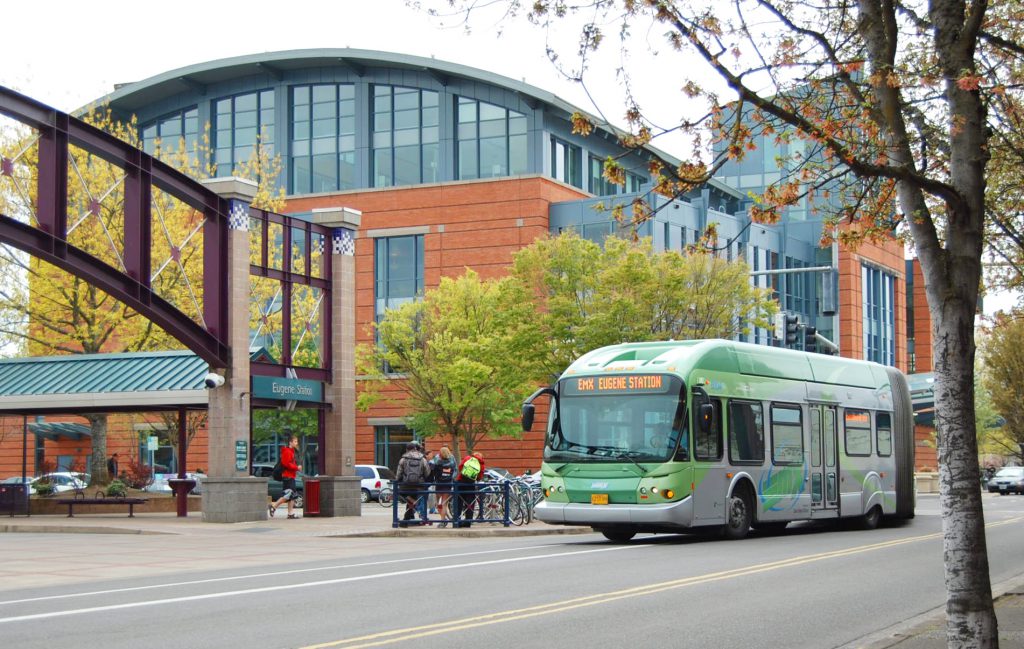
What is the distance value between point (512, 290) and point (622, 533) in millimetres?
23338

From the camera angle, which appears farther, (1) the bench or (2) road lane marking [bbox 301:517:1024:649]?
(1) the bench

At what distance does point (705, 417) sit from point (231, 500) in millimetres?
11021

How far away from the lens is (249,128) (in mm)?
63781

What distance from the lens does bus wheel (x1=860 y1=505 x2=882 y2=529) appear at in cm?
2612

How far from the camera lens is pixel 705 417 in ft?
66.8

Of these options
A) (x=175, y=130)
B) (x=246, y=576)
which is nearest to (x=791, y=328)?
(x=246, y=576)

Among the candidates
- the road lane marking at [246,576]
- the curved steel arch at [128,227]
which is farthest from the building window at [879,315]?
the road lane marking at [246,576]

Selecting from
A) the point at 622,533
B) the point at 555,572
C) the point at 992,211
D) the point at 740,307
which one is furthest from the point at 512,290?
the point at 555,572

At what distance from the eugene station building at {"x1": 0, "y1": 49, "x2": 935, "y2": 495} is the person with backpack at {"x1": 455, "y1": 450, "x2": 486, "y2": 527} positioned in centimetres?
3057

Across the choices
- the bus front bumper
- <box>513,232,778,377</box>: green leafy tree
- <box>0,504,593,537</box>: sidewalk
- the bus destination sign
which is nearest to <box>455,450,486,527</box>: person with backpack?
<box>0,504,593,537</box>: sidewalk

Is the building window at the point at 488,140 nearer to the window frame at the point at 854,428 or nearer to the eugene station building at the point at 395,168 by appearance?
the eugene station building at the point at 395,168

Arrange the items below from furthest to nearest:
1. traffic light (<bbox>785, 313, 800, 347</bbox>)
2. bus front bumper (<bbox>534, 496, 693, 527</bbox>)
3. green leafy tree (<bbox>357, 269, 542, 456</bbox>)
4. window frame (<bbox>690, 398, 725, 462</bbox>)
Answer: green leafy tree (<bbox>357, 269, 542, 456</bbox>) → traffic light (<bbox>785, 313, 800, 347</bbox>) → window frame (<bbox>690, 398, 725, 462</bbox>) → bus front bumper (<bbox>534, 496, 693, 527</bbox>)

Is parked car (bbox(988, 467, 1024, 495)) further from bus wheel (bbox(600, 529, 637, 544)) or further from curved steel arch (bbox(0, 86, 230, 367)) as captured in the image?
curved steel arch (bbox(0, 86, 230, 367))

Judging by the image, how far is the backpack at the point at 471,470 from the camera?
84.8 feet
